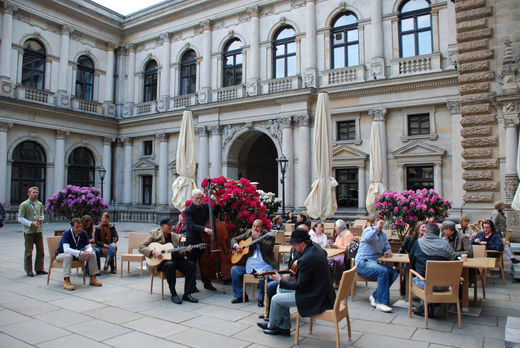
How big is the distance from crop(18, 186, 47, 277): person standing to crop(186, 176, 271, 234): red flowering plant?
3788mm

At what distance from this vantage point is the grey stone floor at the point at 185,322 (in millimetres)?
4805

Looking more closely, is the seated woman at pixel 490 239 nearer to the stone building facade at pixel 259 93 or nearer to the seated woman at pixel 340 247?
the seated woman at pixel 340 247

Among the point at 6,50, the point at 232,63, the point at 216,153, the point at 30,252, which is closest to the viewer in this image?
the point at 30,252

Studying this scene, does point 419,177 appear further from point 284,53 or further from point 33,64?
point 33,64

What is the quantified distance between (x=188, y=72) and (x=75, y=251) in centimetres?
2021

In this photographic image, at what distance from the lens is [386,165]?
61.6 ft

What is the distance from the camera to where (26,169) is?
24.2 metres

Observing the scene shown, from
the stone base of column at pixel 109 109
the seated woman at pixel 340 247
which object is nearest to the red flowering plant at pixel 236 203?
the seated woman at pixel 340 247

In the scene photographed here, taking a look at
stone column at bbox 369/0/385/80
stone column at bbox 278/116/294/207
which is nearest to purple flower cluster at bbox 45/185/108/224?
stone column at bbox 278/116/294/207

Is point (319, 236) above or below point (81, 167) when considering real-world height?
below

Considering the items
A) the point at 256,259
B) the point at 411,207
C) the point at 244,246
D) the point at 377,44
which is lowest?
the point at 256,259

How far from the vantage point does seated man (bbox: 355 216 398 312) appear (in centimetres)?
632

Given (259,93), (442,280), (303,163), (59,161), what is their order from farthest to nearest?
(59,161) → (259,93) → (303,163) → (442,280)

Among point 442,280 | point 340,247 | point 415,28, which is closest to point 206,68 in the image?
point 415,28
